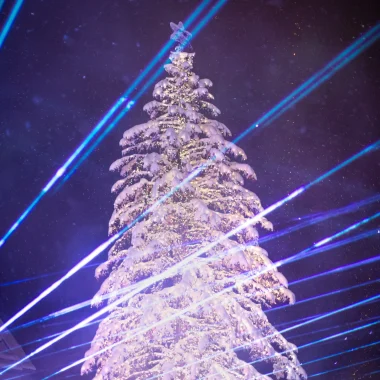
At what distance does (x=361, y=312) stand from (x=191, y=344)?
23619mm

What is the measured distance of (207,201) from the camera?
8.10 m

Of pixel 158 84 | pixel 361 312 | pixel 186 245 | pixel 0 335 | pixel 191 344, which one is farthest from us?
pixel 361 312

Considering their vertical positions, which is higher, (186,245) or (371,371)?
(371,371)

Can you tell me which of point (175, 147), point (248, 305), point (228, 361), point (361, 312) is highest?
point (361, 312)

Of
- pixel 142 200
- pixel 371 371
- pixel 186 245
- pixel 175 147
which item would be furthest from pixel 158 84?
pixel 371 371

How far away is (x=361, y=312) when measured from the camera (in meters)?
27.9

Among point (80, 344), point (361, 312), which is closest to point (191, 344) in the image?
point (80, 344)

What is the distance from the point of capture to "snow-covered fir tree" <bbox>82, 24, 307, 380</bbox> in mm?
7191

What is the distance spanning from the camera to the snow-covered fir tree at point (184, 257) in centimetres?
719

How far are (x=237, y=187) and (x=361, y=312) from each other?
23203mm

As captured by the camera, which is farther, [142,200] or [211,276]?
[142,200]

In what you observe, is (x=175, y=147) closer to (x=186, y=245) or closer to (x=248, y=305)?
(x=186, y=245)

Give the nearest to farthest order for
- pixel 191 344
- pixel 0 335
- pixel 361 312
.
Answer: pixel 191 344, pixel 0 335, pixel 361 312

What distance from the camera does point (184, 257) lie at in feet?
25.7
